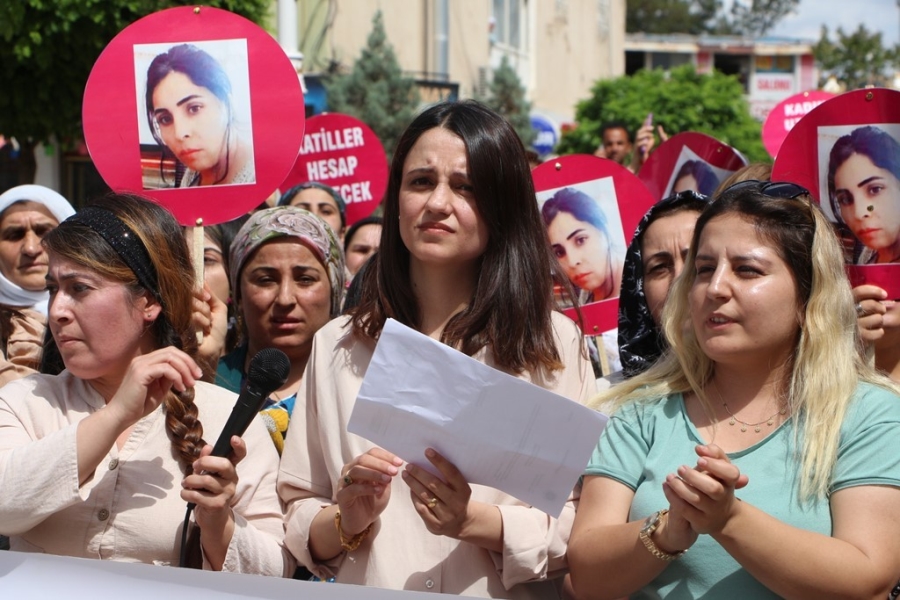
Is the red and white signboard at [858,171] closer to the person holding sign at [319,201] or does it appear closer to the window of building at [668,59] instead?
the person holding sign at [319,201]

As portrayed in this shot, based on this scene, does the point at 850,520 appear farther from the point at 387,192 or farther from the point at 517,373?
the point at 387,192

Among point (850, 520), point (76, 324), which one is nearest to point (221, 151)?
point (76, 324)

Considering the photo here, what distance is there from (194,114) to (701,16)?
77021 mm

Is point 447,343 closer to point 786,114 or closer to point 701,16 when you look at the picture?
point 786,114

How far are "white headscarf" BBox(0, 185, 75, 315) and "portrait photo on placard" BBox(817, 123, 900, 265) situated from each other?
2.86m

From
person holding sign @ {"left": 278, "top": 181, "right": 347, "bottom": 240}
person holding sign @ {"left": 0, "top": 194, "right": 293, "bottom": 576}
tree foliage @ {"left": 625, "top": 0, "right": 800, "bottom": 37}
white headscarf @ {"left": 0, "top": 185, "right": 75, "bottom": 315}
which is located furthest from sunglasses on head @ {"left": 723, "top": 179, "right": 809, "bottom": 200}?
tree foliage @ {"left": 625, "top": 0, "right": 800, "bottom": 37}

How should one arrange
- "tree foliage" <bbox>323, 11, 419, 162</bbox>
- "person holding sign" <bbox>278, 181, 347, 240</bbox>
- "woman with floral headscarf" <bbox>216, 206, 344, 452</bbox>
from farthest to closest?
1. "tree foliage" <bbox>323, 11, 419, 162</bbox>
2. "person holding sign" <bbox>278, 181, 347, 240</bbox>
3. "woman with floral headscarf" <bbox>216, 206, 344, 452</bbox>

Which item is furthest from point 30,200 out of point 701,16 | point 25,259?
point 701,16

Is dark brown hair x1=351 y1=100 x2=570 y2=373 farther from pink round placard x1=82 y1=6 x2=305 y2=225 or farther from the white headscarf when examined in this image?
the white headscarf

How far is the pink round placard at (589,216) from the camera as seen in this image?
4348 mm

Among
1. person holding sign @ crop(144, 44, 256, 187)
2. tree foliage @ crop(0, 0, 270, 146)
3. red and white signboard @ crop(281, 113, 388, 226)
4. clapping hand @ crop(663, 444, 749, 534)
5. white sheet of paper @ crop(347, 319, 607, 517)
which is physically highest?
tree foliage @ crop(0, 0, 270, 146)

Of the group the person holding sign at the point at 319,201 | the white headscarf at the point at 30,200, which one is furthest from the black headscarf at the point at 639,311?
the person holding sign at the point at 319,201

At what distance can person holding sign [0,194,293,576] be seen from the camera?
2438 mm

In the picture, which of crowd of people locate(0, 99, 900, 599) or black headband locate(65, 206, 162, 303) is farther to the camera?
black headband locate(65, 206, 162, 303)
